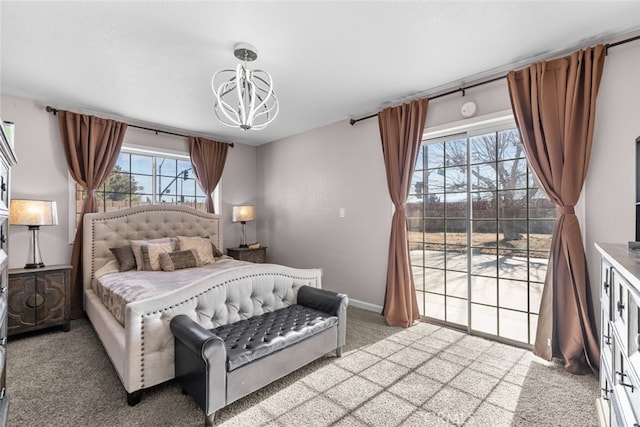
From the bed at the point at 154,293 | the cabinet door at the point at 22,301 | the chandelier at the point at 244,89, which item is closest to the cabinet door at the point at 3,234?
the bed at the point at 154,293

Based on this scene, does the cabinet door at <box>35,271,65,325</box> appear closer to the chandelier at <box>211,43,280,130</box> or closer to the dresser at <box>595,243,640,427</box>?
the chandelier at <box>211,43,280,130</box>

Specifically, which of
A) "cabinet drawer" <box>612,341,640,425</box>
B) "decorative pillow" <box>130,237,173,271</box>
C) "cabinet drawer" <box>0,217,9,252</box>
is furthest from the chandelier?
"cabinet drawer" <box>612,341,640,425</box>

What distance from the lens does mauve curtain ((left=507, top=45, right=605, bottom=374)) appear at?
2305mm

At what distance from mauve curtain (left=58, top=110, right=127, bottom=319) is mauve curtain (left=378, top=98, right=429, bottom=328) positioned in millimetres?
3523

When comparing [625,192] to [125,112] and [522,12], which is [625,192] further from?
[125,112]

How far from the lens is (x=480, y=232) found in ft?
10.1

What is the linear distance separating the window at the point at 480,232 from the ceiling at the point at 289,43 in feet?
2.55

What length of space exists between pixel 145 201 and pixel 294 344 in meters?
3.45

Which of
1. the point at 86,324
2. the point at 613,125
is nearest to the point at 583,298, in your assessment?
the point at 613,125

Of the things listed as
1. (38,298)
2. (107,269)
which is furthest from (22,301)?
(107,269)

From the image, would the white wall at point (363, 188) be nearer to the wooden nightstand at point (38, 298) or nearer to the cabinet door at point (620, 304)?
the cabinet door at point (620, 304)

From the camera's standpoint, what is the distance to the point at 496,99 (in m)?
2.88

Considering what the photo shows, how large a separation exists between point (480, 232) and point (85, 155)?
4684mm

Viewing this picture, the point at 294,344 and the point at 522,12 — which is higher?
the point at 522,12
